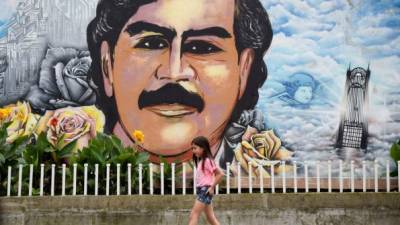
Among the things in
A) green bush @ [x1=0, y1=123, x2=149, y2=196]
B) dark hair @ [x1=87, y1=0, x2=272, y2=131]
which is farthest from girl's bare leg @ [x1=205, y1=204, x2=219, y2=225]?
dark hair @ [x1=87, y1=0, x2=272, y2=131]

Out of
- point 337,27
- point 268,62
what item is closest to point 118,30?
point 268,62

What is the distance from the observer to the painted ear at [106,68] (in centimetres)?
1223

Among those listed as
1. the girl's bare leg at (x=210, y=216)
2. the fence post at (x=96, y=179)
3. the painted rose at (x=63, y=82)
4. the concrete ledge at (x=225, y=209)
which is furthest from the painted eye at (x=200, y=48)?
the girl's bare leg at (x=210, y=216)

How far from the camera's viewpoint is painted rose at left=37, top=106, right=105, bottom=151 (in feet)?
39.8

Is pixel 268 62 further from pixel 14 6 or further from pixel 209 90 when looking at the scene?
pixel 14 6

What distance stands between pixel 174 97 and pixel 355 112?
10.4ft

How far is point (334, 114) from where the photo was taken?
1193 centimetres

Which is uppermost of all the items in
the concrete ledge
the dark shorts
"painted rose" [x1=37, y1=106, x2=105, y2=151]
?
"painted rose" [x1=37, y1=106, x2=105, y2=151]

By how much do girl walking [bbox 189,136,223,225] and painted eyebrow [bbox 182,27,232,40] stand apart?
16.1 feet

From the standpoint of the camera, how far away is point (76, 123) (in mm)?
12195

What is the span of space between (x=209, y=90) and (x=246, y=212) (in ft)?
12.8

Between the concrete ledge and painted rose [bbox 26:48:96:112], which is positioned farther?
painted rose [bbox 26:48:96:112]

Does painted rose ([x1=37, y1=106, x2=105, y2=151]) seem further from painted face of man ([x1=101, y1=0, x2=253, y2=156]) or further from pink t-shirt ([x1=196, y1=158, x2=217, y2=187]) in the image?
pink t-shirt ([x1=196, y1=158, x2=217, y2=187])

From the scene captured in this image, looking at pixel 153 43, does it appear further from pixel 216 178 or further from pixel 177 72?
pixel 216 178
